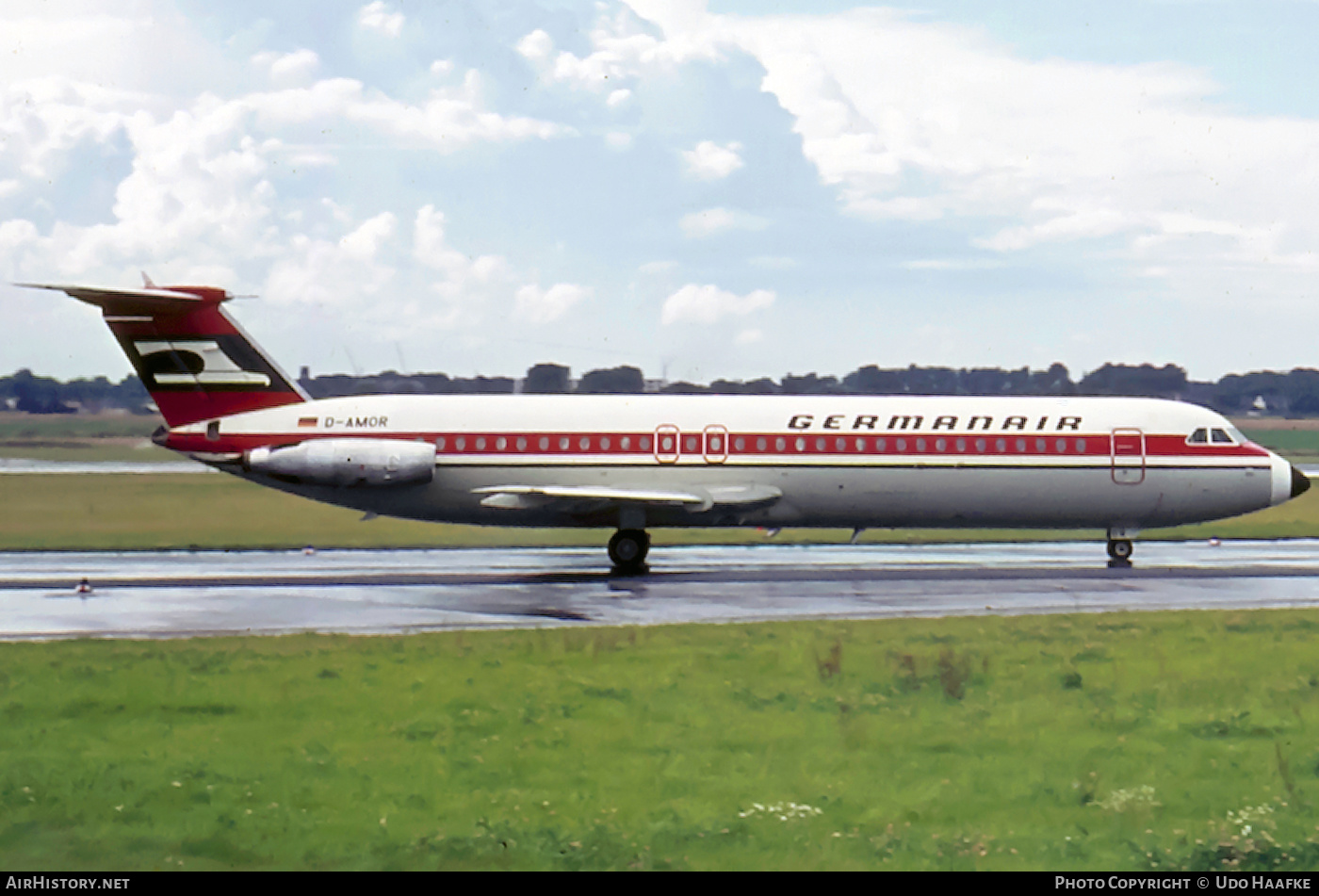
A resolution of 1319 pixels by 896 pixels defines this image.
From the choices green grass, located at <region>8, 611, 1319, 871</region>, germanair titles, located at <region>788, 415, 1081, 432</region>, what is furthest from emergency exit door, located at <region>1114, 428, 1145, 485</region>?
green grass, located at <region>8, 611, 1319, 871</region>

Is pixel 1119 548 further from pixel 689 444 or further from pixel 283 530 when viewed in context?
pixel 283 530

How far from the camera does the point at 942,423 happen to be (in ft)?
96.8

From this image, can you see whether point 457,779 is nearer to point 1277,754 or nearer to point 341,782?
point 341,782

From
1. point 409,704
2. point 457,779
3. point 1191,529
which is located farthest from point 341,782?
point 1191,529

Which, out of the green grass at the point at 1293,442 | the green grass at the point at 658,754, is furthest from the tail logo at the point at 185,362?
the green grass at the point at 1293,442

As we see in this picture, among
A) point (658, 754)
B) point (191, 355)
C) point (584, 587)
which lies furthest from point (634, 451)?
point (658, 754)

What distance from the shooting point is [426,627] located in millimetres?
20828

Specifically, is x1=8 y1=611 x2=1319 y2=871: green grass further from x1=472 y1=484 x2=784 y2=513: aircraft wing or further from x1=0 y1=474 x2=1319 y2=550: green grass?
x1=0 y1=474 x2=1319 y2=550: green grass

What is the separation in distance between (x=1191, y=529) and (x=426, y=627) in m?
28.9

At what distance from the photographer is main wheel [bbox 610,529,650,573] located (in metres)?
28.8

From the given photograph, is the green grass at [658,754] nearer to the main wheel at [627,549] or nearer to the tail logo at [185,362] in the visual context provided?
the main wheel at [627,549]

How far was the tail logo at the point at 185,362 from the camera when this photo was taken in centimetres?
2858

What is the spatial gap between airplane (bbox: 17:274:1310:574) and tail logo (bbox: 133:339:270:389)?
0.12ft

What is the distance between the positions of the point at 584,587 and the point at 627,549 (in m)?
2.46
